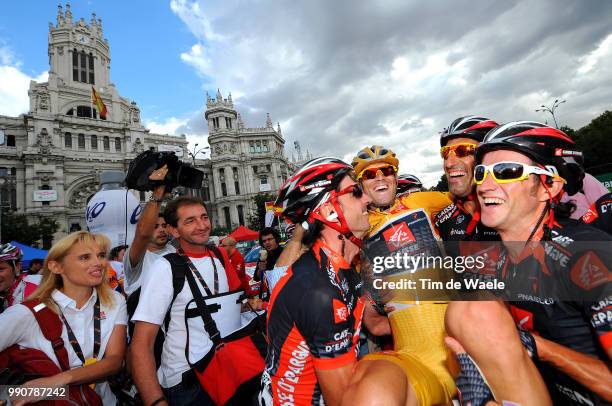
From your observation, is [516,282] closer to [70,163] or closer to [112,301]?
[112,301]

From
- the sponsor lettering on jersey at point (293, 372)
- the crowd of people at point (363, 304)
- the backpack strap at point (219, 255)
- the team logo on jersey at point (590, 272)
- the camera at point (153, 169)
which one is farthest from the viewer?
the backpack strap at point (219, 255)

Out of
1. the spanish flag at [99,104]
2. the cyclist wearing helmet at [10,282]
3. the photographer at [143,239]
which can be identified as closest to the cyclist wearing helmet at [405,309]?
the photographer at [143,239]

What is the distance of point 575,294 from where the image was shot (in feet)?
4.92

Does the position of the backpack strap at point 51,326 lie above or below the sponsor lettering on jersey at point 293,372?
above

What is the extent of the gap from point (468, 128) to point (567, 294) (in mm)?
2014

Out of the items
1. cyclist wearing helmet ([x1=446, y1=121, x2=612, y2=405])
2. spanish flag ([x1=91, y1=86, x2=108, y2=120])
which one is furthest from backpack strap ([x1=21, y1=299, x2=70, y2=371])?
spanish flag ([x1=91, y1=86, x2=108, y2=120])

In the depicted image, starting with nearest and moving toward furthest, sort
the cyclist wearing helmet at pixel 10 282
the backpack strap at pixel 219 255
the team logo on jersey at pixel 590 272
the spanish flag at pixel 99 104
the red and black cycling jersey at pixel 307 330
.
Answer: the team logo on jersey at pixel 590 272, the red and black cycling jersey at pixel 307 330, the backpack strap at pixel 219 255, the cyclist wearing helmet at pixel 10 282, the spanish flag at pixel 99 104

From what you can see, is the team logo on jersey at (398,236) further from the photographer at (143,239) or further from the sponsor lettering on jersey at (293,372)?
the photographer at (143,239)

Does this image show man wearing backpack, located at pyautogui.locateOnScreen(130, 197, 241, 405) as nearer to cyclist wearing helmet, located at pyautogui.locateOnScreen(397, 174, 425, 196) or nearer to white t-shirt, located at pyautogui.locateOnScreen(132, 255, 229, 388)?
white t-shirt, located at pyautogui.locateOnScreen(132, 255, 229, 388)

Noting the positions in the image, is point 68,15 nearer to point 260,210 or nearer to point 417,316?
point 260,210

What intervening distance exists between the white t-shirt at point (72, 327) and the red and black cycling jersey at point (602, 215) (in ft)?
12.6

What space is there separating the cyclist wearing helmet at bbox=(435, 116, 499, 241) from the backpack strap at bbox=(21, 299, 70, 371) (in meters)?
3.40

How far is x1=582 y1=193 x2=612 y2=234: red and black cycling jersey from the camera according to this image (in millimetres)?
2122

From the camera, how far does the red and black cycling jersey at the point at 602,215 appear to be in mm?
2122
